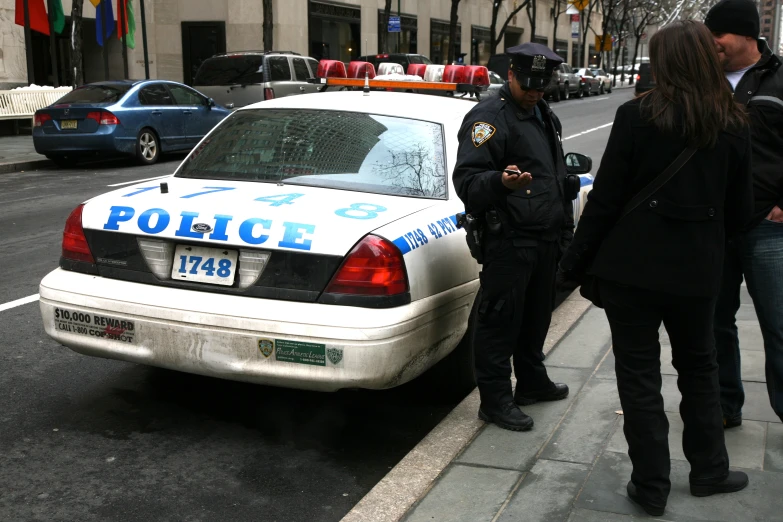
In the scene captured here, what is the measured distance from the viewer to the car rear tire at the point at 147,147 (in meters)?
15.7

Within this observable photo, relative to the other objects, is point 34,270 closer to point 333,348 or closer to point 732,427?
point 333,348

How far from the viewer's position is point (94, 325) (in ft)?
13.7

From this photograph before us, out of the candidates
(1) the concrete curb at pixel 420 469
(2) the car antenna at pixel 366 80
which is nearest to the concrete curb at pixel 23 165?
(2) the car antenna at pixel 366 80

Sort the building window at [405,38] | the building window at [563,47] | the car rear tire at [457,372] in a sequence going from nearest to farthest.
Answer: the car rear tire at [457,372] → the building window at [405,38] → the building window at [563,47]

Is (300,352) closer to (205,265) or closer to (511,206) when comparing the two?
(205,265)

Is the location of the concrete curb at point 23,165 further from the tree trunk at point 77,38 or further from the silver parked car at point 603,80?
the silver parked car at point 603,80

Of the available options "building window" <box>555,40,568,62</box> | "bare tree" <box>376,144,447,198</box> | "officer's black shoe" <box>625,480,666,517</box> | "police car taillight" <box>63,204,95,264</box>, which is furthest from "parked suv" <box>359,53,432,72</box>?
"building window" <box>555,40,568,62</box>

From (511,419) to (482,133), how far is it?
123cm

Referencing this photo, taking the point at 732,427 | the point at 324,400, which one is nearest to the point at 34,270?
the point at 324,400

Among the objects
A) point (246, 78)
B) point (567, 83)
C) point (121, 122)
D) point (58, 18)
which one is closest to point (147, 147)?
point (121, 122)

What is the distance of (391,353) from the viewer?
12.5ft

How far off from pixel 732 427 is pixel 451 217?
1526 mm

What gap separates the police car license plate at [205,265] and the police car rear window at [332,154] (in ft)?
2.34

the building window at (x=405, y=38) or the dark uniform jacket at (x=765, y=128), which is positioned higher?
the building window at (x=405, y=38)
